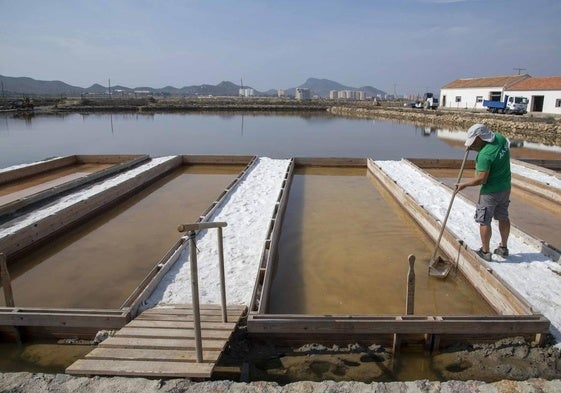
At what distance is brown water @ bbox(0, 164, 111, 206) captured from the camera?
726 centimetres

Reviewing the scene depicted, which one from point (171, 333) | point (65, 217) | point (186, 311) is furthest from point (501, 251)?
point (65, 217)

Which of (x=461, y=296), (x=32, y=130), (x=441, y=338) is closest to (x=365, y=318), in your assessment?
(x=441, y=338)

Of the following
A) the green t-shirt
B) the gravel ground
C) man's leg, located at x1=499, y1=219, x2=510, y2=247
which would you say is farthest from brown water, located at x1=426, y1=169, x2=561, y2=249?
the gravel ground

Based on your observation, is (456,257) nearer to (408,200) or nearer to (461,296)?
(461,296)

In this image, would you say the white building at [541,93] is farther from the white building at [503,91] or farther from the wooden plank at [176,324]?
the wooden plank at [176,324]

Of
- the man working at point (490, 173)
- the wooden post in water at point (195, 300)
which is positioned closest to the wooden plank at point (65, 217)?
the wooden post in water at point (195, 300)

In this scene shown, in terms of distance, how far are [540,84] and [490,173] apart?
85.6 feet

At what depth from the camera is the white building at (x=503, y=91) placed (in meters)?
23.4

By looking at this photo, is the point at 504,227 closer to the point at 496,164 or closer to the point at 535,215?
the point at 496,164

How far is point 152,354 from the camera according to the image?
2.46m

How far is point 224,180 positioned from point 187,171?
1561 millimetres

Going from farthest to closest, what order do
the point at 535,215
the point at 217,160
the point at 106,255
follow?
the point at 217,160
the point at 535,215
the point at 106,255

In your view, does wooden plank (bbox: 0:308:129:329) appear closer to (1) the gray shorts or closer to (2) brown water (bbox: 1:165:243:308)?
(2) brown water (bbox: 1:165:243:308)

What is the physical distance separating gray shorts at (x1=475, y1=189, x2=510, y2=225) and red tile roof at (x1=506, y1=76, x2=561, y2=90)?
2435 centimetres
